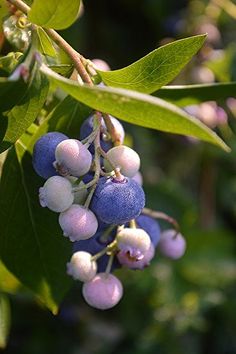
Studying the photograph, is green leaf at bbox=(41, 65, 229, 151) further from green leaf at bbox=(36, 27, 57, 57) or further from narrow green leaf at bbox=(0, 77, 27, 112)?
green leaf at bbox=(36, 27, 57, 57)

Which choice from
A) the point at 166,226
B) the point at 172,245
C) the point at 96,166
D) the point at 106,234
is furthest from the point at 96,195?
the point at 166,226

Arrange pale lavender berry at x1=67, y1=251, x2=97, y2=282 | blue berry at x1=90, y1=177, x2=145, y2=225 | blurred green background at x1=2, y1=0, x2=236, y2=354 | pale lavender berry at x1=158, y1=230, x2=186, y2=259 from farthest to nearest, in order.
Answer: blurred green background at x1=2, y1=0, x2=236, y2=354, pale lavender berry at x1=158, y1=230, x2=186, y2=259, pale lavender berry at x1=67, y1=251, x2=97, y2=282, blue berry at x1=90, y1=177, x2=145, y2=225

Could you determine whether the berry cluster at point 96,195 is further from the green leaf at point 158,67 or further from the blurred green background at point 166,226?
the blurred green background at point 166,226

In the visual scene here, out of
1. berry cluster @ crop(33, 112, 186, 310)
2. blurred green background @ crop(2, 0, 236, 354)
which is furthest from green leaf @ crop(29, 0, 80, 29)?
blurred green background @ crop(2, 0, 236, 354)

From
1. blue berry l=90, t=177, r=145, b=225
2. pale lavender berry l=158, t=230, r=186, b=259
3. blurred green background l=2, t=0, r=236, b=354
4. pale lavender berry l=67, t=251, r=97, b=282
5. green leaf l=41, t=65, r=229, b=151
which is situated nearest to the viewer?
green leaf l=41, t=65, r=229, b=151

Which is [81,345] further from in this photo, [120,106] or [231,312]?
[120,106]

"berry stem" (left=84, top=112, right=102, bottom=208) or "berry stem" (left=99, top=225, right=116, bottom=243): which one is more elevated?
"berry stem" (left=84, top=112, right=102, bottom=208)

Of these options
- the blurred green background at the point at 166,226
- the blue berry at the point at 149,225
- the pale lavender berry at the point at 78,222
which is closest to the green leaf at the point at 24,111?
the pale lavender berry at the point at 78,222
